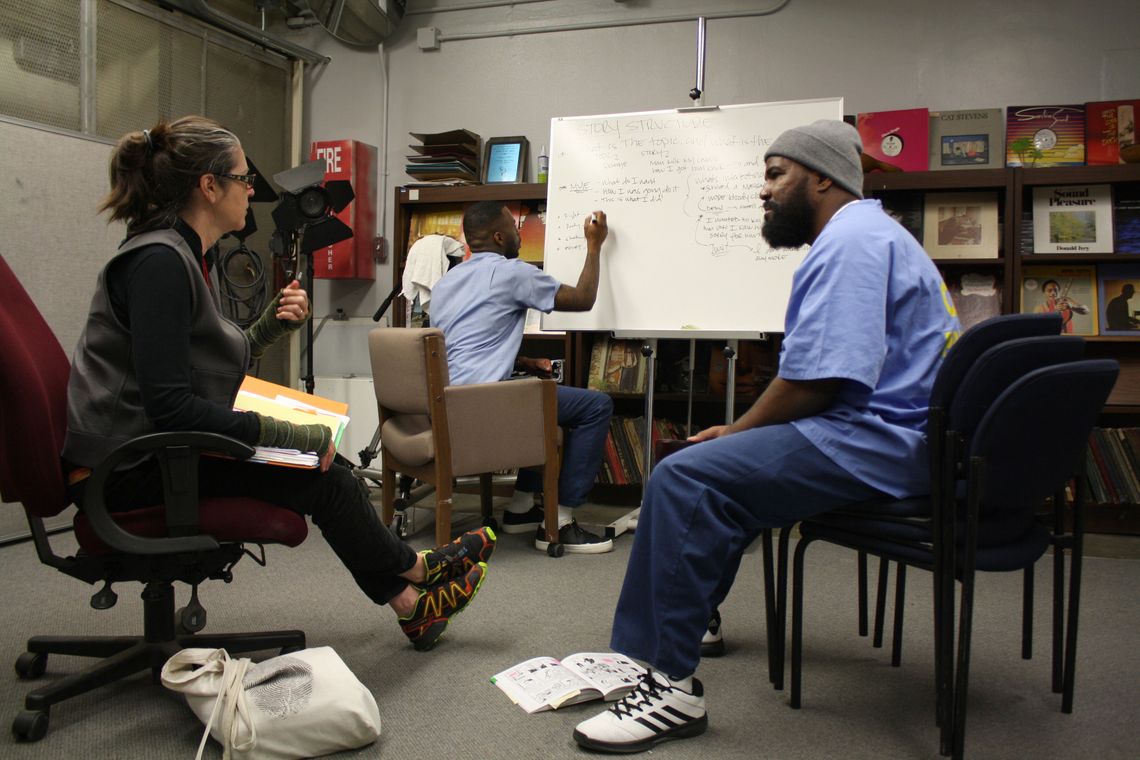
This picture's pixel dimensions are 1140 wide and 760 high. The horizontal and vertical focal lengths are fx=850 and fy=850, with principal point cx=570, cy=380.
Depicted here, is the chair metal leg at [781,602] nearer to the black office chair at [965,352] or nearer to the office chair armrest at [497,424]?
the black office chair at [965,352]

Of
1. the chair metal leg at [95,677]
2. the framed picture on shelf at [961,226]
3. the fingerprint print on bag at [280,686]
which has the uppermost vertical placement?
the framed picture on shelf at [961,226]

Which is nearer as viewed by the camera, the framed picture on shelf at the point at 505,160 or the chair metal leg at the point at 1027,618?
the chair metal leg at the point at 1027,618

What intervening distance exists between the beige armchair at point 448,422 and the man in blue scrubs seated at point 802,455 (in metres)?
1.24

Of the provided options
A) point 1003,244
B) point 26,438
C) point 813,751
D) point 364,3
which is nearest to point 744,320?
point 1003,244

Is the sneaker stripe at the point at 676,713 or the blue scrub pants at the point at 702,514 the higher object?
the blue scrub pants at the point at 702,514

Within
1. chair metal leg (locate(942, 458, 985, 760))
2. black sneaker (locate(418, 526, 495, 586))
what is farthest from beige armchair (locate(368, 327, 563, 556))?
chair metal leg (locate(942, 458, 985, 760))

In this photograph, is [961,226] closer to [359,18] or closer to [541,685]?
[541,685]

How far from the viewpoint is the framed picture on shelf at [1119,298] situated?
11.4 feet

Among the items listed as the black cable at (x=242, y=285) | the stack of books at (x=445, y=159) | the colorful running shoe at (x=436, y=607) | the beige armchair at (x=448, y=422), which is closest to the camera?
the colorful running shoe at (x=436, y=607)

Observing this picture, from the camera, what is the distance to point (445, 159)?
13.5ft

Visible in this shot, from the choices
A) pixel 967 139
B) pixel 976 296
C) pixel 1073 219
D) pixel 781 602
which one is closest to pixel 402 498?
pixel 781 602

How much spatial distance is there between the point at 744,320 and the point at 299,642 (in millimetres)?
1835

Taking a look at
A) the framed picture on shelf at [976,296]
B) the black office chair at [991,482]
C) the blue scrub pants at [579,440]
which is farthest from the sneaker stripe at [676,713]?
the framed picture on shelf at [976,296]

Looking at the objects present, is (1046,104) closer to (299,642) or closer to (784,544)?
(784,544)
